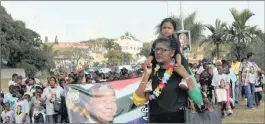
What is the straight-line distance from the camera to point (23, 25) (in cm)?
5466

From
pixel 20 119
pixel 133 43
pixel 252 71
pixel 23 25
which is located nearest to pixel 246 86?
pixel 252 71

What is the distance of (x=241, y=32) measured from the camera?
2300cm

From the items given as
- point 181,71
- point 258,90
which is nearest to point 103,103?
point 181,71

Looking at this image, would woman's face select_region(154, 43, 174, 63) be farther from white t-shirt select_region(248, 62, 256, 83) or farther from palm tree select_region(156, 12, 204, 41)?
palm tree select_region(156, 12, 204, 41)

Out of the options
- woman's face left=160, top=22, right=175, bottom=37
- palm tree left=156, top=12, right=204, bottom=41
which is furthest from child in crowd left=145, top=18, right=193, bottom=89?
palm tree left=156, top=12, right=204, bottom=41

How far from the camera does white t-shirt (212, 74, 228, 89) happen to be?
12609mm

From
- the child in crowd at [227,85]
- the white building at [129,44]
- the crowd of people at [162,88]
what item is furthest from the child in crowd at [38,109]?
the white building at [129,44]

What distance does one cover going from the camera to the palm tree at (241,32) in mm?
22953

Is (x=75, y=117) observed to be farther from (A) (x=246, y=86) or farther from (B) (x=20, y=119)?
(A) (x=246, y=86)

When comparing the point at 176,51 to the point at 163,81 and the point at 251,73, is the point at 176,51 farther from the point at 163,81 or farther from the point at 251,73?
the point at 251,73

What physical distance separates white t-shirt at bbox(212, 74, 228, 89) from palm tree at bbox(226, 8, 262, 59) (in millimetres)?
10745

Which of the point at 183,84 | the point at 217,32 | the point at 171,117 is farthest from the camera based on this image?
the point at 217,32

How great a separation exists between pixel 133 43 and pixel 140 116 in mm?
122088

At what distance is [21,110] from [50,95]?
28.3 inches
